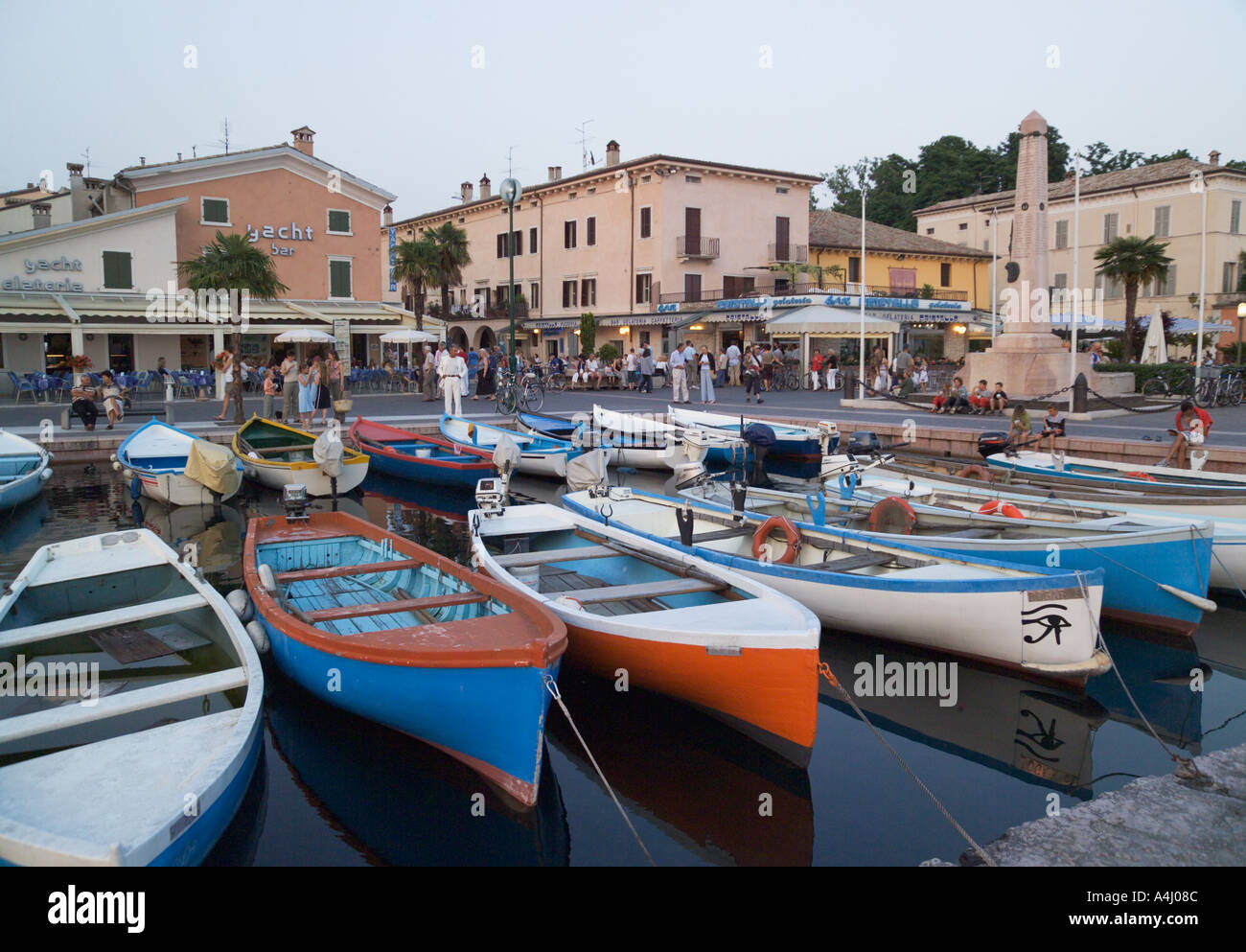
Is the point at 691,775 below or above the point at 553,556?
below

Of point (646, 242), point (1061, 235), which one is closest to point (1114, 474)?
point (646, 242)

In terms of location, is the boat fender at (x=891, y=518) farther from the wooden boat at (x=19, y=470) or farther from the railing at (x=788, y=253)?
the railing at (x=788, y=253)

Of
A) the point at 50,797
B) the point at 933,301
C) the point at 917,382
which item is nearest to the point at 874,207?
Answer: the point at 933,301

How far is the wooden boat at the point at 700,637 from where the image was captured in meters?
5.65

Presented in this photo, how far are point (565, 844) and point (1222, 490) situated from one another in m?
8.37

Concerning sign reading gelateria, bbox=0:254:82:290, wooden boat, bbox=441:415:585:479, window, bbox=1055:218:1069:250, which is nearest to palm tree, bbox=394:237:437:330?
sign reading gelateria, bbox=0:254:82:290

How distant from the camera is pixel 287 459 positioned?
1581cm

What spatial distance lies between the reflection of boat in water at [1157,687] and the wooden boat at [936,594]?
541 mm

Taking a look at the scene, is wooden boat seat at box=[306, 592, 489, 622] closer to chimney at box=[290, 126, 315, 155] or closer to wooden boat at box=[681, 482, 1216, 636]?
wooden boat at box=[681, 482, 1216, 636]

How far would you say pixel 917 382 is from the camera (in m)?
30.5

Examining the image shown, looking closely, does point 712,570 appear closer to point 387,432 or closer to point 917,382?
point 387,432

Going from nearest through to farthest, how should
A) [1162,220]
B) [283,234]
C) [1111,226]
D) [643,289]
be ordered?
1. [283,234]
2. [643,289]
3. [1162,220]
4. [1111,226]

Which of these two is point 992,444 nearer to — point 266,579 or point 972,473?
point 972,473

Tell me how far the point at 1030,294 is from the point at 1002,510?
15.4m
